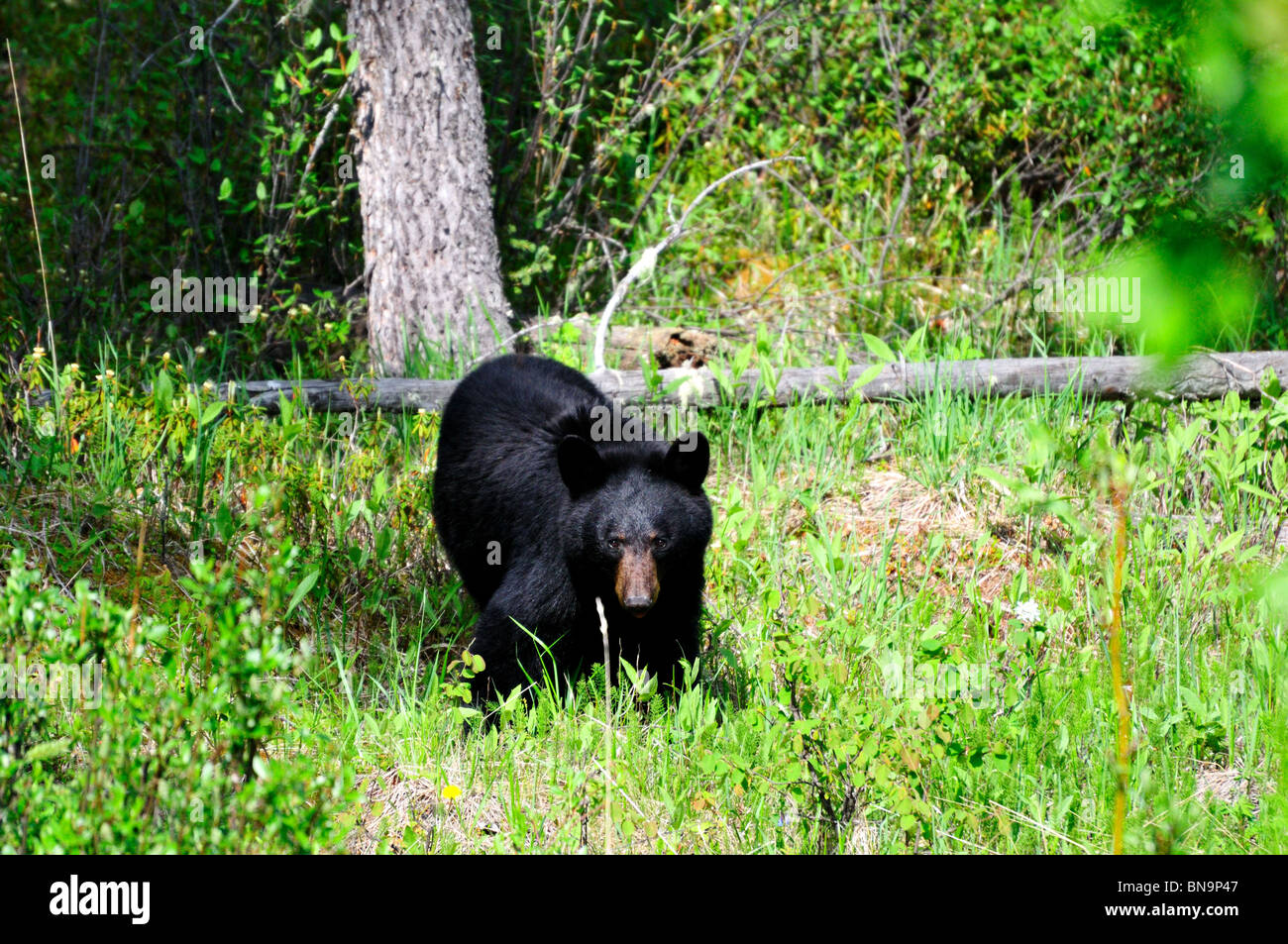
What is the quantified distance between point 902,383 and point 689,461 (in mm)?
2070

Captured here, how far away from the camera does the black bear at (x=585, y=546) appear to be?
3621 mm

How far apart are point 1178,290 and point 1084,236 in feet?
21.8

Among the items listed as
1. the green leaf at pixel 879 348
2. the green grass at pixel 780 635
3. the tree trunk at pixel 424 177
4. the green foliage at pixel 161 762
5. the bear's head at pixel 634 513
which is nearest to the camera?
the green foliage at pixel 161 762

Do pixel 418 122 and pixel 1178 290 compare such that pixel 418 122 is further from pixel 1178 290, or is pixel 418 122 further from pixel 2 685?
pixel 1178 290

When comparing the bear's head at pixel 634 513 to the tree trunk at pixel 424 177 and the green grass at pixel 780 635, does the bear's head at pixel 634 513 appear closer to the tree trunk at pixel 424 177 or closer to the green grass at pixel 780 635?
the green grass at pixel 780 635

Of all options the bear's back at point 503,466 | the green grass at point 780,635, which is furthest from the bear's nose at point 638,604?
the bear's back at point 503,466

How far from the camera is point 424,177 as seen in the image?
20.7ft

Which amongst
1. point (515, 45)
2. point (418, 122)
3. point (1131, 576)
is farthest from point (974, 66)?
point (1131, 576)

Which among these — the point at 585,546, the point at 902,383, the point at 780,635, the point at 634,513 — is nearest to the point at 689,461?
the point at 634,513

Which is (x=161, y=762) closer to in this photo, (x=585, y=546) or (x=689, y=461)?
(x=585, y=546)

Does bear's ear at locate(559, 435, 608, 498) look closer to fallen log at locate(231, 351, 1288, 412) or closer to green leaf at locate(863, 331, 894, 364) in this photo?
fallen log at locate(231, 351, 1288, 412)

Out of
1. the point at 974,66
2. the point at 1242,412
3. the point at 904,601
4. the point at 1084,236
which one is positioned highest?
the point at 974,66

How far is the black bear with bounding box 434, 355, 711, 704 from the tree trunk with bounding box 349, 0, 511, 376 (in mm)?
2153

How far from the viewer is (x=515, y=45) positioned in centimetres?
780
